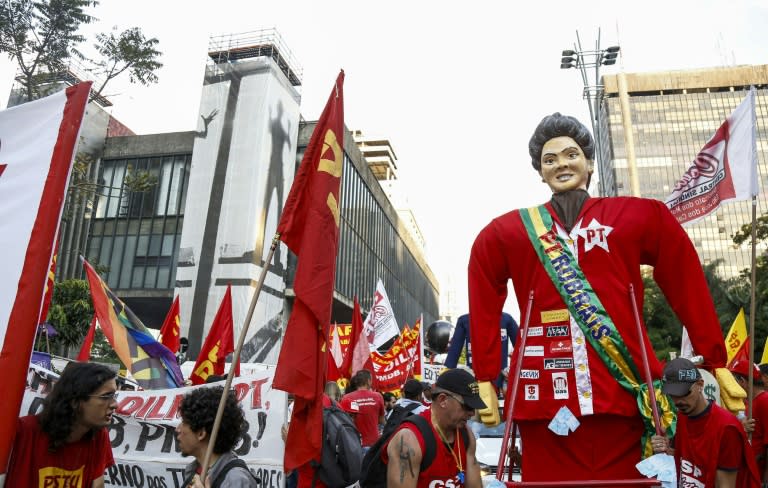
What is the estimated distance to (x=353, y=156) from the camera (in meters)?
38.9

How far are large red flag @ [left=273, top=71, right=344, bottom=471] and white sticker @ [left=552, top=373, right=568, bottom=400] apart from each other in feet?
5.00

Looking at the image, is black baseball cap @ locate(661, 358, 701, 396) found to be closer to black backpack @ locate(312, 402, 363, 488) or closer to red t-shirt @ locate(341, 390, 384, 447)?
black backpack @ locate(312, 402, 363, 488)

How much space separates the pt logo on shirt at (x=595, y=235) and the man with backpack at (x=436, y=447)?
3.39 feet

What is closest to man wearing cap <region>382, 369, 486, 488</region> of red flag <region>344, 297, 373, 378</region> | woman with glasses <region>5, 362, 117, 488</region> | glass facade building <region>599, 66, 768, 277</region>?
woman with glasses <region>5, 362, 117, 488</region>

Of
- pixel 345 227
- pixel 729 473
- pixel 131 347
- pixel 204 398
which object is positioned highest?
pixel 345 227

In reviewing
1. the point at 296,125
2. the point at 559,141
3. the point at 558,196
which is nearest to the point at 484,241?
the point at 558,196

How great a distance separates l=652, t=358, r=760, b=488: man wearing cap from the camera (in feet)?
11.8

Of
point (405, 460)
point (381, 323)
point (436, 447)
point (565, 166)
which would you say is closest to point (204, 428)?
point (405, 460)

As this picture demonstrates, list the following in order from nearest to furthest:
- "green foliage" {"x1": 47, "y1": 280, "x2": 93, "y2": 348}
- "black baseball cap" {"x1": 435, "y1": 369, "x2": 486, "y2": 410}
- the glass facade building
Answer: "black baseball cap" {"x1": 435, "y1": 369, "x2": 486, "y2": 410}, "green foliage" {"x1": 47, "y1": 280, "x2": 93, "y2": 348}, the glass facade building

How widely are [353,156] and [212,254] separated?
12067mm

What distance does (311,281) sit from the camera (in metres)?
3.90

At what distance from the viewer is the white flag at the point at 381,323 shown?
497 inches

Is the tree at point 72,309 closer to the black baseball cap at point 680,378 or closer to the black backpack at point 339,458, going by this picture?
the black backpack at point 339,458

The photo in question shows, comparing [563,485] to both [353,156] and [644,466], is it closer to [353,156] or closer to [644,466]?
[644,466]
